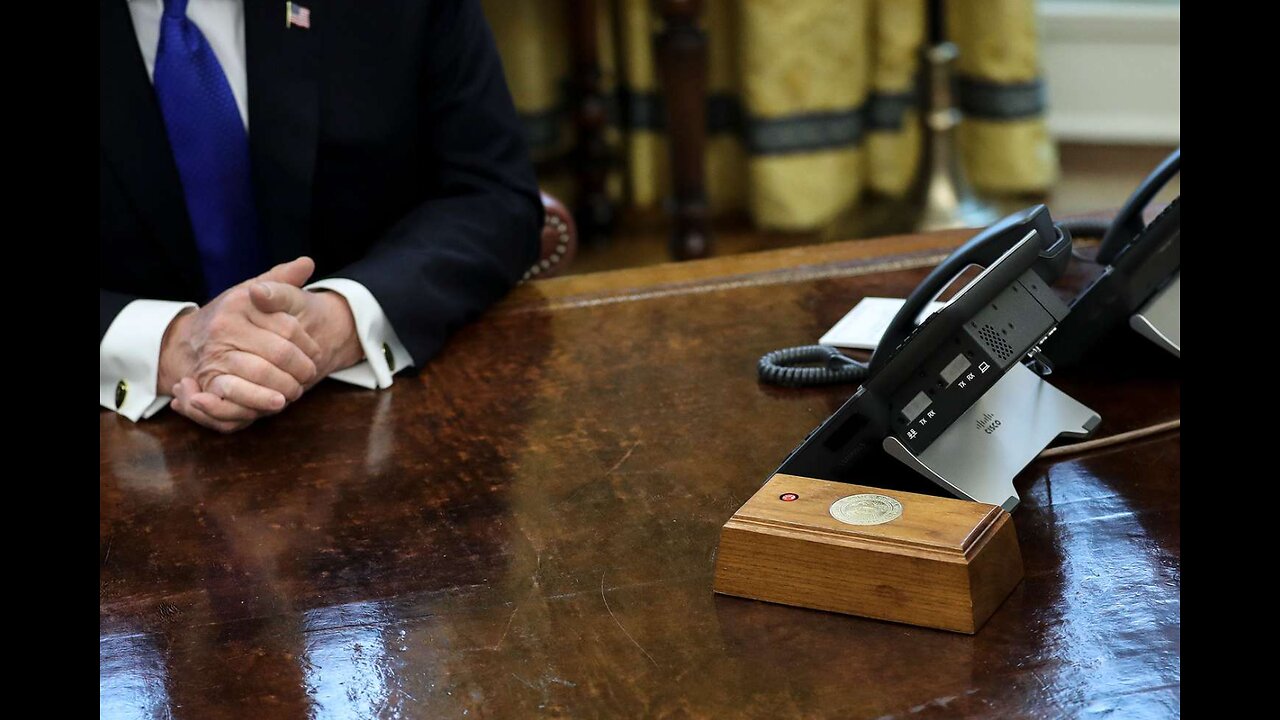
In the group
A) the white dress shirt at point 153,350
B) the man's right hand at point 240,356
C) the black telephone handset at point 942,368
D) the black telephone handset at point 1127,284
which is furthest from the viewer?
the white dress shirt at point 153,350

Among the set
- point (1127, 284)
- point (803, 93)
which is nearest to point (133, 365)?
point (1127, 284)

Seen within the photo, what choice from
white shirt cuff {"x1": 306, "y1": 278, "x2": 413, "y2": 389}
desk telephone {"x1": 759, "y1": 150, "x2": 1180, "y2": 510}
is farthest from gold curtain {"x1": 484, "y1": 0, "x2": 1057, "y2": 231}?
desk telephone {"x1": 759, "y1": 150, "x2": 1180, "y2": 510}

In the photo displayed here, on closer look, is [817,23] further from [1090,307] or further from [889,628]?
[889,628]

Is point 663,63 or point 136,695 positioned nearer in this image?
point 136,695

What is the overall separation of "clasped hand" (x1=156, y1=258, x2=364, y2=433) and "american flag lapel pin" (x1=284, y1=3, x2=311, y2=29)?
0.39 meters

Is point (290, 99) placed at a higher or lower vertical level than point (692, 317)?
higher

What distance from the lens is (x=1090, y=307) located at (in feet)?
4.42

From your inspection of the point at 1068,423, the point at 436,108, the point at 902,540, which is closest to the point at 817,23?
the point at 436,108

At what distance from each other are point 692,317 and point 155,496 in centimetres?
64

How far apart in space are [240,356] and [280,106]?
45cm

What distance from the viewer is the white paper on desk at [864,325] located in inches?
57.7

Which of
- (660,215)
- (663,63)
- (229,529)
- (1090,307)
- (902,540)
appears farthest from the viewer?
(660,215)

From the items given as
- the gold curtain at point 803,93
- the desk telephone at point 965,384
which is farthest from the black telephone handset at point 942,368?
the gold curtain at point 803,93

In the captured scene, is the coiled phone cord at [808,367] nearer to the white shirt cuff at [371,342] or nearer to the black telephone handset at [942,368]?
the black telephone handset at [942,368]
